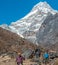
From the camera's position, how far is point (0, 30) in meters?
104

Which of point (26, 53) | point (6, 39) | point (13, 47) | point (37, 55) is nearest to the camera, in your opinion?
point (37, 55)

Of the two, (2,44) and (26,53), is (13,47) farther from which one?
(26,53)

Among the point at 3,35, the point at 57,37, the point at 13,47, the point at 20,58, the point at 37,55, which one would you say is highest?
the point at 57,37

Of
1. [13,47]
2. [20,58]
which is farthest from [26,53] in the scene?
[13,47]

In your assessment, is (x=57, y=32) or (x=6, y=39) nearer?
(x=6, y=39)

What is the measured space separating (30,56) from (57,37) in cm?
14834

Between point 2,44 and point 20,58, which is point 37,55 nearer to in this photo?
point 20,58

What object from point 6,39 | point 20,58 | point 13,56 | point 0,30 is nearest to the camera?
point 20,58

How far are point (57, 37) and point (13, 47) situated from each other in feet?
376

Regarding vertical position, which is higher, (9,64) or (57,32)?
(57,32)

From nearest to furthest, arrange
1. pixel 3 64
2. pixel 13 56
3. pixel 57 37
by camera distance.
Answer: pixel 3 64 < pixel 13 56 < pixel 57 37

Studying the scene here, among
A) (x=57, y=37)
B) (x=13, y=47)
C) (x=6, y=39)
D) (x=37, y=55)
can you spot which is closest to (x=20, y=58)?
(x=37, y=55)

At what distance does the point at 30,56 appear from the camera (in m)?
44.6

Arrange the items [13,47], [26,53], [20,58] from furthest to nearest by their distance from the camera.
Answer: [13,47], [26,53], [20,58]
